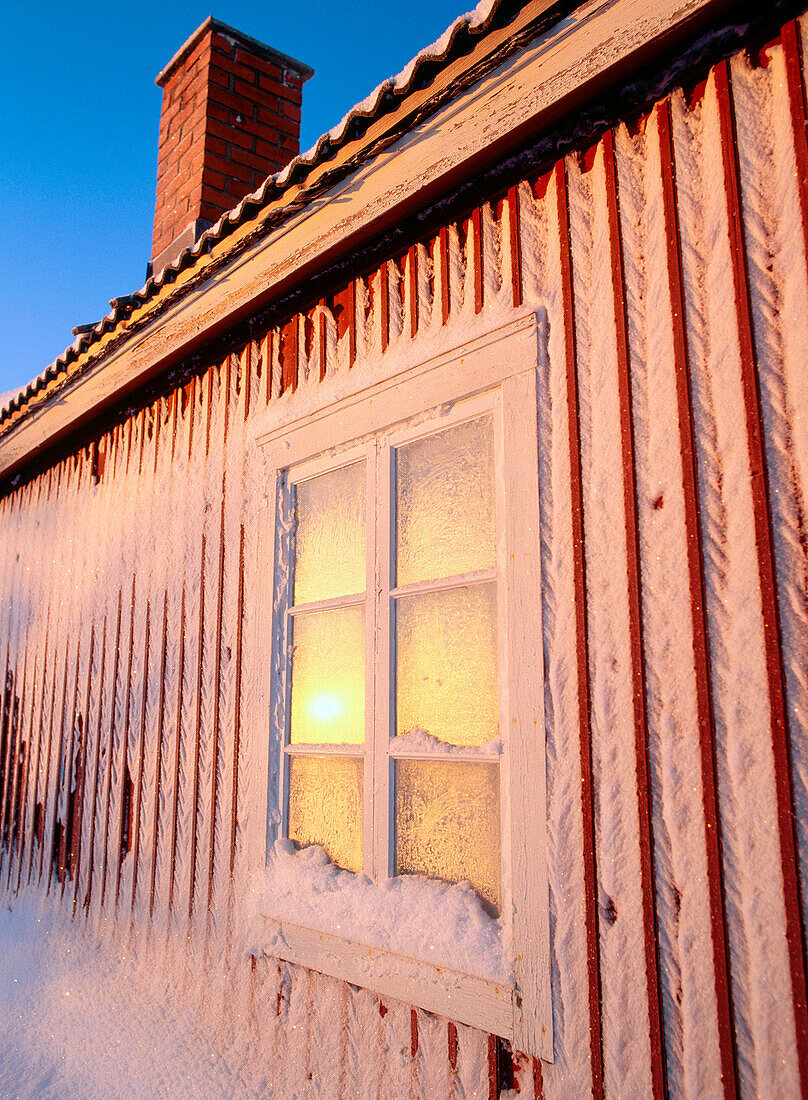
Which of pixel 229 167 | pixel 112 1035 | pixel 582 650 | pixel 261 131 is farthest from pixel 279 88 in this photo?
pixel 112 1035

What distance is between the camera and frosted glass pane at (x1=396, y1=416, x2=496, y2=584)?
6.82 ft

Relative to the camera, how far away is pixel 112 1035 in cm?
283

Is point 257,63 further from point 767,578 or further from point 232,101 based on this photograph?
point 767,578

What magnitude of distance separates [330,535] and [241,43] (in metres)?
4.65

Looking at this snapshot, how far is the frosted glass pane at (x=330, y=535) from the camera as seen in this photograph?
2.49 metres

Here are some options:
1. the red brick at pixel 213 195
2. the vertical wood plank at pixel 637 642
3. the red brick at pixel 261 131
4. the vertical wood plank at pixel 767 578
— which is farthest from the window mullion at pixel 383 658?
the red brick at pixel 261 131

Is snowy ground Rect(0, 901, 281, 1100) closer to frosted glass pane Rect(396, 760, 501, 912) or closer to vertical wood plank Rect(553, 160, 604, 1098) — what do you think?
frosted glass pane Rect(396, 760, 501, 912)

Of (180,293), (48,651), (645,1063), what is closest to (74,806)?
(48,651)

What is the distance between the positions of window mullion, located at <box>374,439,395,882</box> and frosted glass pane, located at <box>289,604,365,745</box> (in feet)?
0.43

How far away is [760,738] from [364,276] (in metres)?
2.01

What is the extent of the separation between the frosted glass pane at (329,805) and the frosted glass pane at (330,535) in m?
A: 0.59

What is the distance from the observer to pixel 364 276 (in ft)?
8.52

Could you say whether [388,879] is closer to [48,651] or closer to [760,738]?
[760,738]

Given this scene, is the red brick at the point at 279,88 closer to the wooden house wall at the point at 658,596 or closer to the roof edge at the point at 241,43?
the roof edge at the point at 241,43
